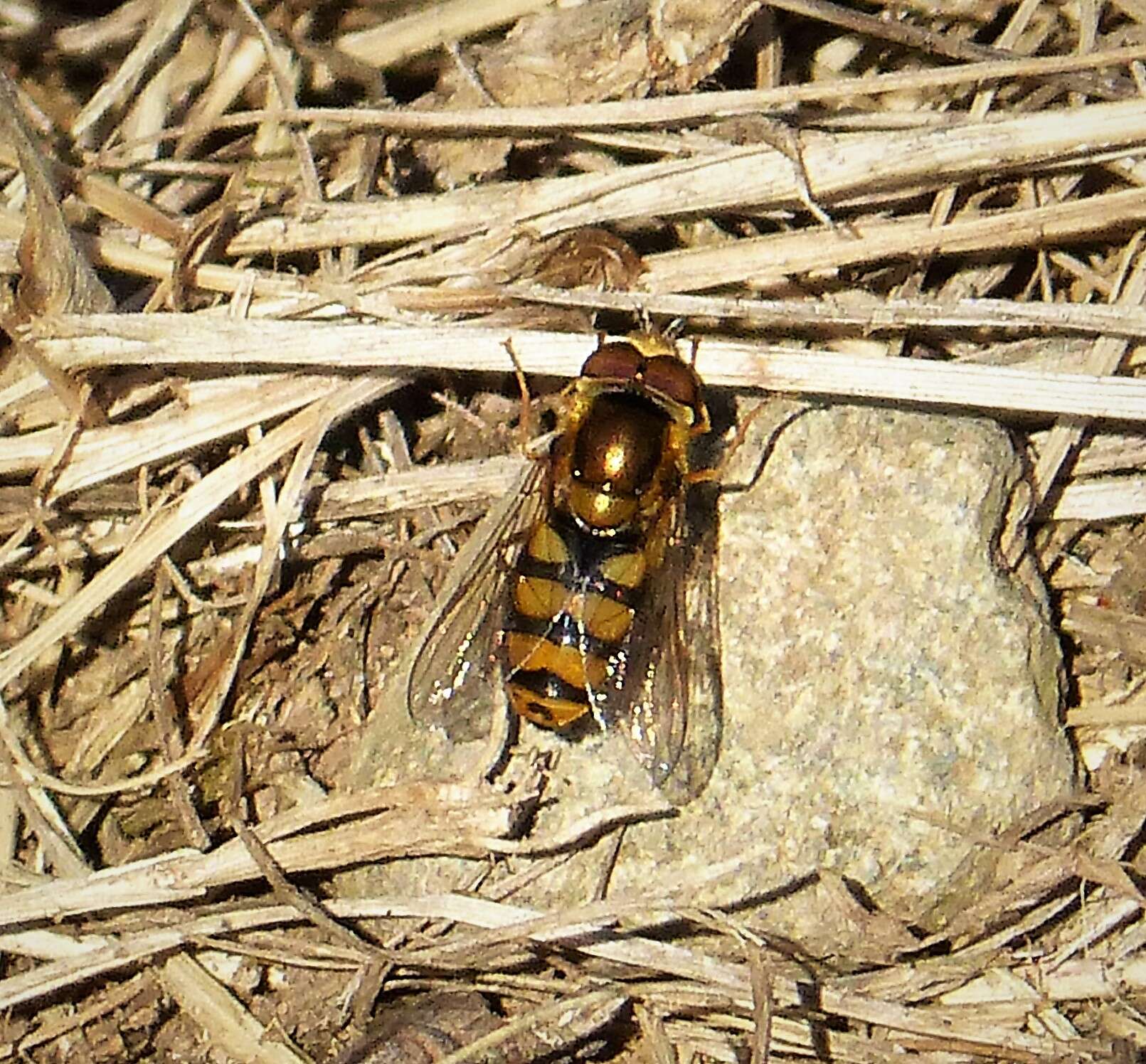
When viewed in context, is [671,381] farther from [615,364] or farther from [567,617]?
[567,617]

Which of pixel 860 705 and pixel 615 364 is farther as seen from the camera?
pixel 860 705

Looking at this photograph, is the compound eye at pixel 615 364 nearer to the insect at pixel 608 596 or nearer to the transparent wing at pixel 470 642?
the insect at pixel 608 596

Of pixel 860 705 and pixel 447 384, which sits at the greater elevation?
pixel 447 384

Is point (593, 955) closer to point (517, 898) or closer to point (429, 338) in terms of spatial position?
point (517, 898)

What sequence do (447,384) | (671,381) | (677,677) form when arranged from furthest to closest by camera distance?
(447,384) → (677,677) → (671,381)

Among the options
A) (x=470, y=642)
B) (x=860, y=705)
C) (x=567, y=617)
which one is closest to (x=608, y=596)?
(x=567, y=617)

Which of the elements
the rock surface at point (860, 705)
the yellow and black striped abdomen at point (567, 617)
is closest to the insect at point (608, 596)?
the yellow and black striped abdomen at point (567, 617)

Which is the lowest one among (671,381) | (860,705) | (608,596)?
(860,705)
